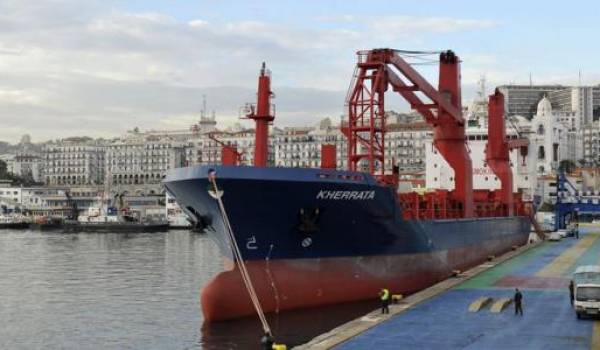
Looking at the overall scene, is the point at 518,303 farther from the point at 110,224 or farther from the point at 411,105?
the point at 110,224

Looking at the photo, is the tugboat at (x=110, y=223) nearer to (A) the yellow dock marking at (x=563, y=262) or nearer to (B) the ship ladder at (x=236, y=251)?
(A) the yellow dock marking at (x=563, y=262)

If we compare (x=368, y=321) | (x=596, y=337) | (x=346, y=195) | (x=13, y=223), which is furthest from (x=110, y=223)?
(x=596, y=337)

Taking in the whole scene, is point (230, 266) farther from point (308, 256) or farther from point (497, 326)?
point (497, 326)

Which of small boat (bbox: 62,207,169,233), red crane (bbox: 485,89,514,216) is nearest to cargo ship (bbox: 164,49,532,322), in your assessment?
red crane (bbox: 485,89,514,216)

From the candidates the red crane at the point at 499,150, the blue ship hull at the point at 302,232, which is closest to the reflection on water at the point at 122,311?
the blue ship hull at the point at 302,232

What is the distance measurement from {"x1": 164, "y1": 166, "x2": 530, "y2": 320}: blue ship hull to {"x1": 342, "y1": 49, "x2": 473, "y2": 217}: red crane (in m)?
3.36

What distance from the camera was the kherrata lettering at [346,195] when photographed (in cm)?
2619

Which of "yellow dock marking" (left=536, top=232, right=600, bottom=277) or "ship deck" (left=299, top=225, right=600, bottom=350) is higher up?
"yellow dock marking" (left=536, top=232, right=600, bottom=277)

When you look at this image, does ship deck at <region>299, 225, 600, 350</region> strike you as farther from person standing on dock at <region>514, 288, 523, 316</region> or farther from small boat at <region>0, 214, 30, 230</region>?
small boat at <region>0, 214, 30, 230</region>

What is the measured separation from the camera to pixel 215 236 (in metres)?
27.6

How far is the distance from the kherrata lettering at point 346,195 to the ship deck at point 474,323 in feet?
13.9

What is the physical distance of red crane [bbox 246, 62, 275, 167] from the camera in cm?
3023

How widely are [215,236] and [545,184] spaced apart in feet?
291

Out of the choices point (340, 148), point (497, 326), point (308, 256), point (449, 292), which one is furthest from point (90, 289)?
point (340, 148)
